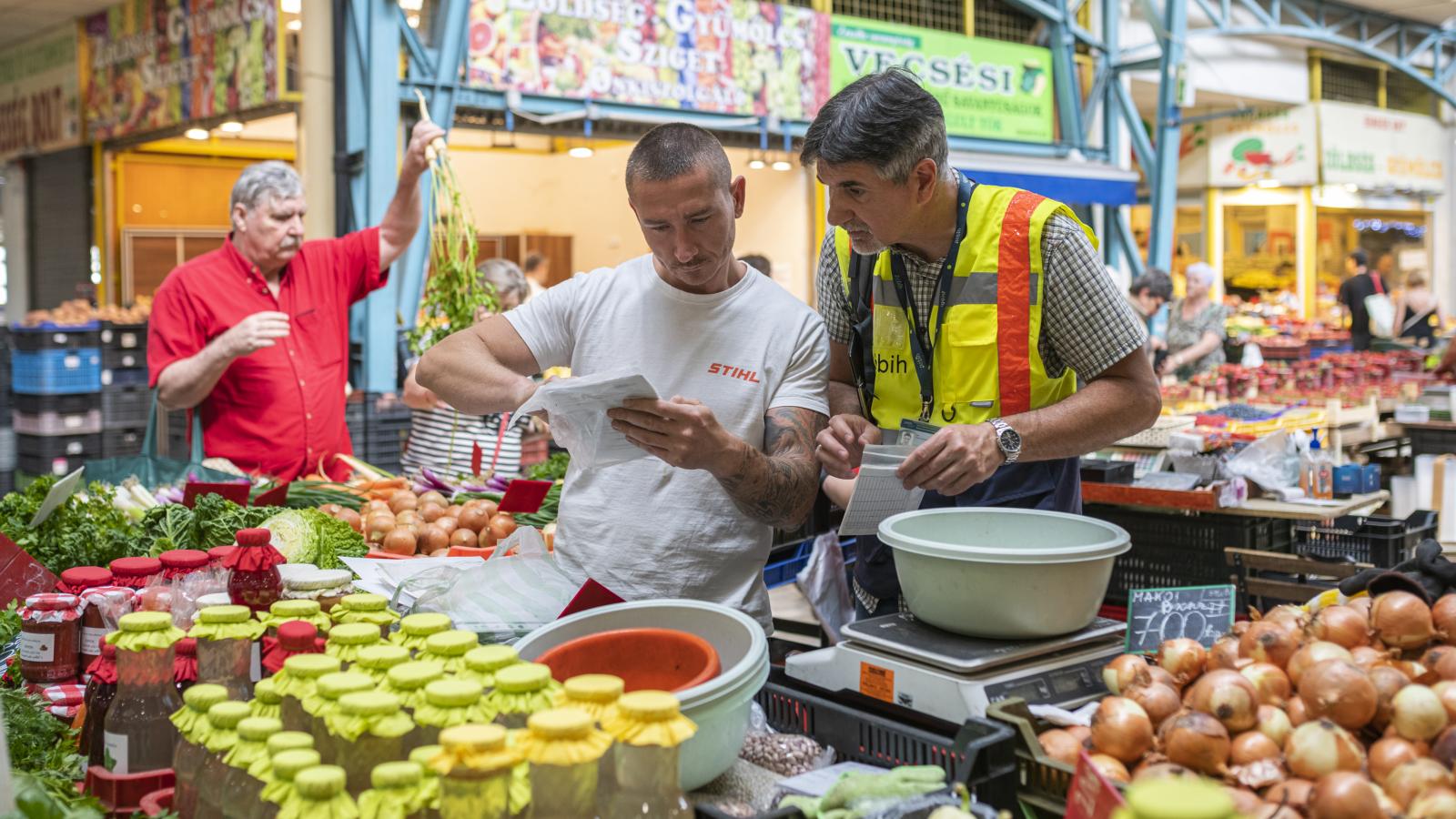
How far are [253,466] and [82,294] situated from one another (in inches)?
321

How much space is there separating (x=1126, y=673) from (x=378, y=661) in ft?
3.38

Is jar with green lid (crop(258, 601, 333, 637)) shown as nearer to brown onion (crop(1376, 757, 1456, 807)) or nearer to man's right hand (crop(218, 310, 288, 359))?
brown onion (crop(1376, 757, 1456, 807))

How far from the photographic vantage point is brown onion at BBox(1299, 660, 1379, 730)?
60.9 inches

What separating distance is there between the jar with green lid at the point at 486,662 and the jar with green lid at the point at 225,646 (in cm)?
34

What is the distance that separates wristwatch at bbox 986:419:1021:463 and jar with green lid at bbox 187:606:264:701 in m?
1.35

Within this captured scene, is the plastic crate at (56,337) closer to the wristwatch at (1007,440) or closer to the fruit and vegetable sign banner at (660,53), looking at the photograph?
the fruit and vegetable sign banner at (660,53)

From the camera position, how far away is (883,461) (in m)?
2.31

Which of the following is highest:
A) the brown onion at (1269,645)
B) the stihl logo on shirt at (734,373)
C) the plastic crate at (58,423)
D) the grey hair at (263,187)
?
the grey hair at (263,187)

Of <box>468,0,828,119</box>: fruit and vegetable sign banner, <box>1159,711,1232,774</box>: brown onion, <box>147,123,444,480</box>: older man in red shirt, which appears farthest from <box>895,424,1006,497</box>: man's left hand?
<box>468,0,828,119</box>: fruit and vegetable sign banner

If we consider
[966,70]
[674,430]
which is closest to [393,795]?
[674,430]

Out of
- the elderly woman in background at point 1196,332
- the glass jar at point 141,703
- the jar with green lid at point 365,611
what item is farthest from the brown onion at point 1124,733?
the elderly woman in background at point 1196,332

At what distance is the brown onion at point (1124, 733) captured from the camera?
1.58 metres

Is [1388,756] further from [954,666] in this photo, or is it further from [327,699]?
[327,699]

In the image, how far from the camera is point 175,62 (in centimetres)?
933
